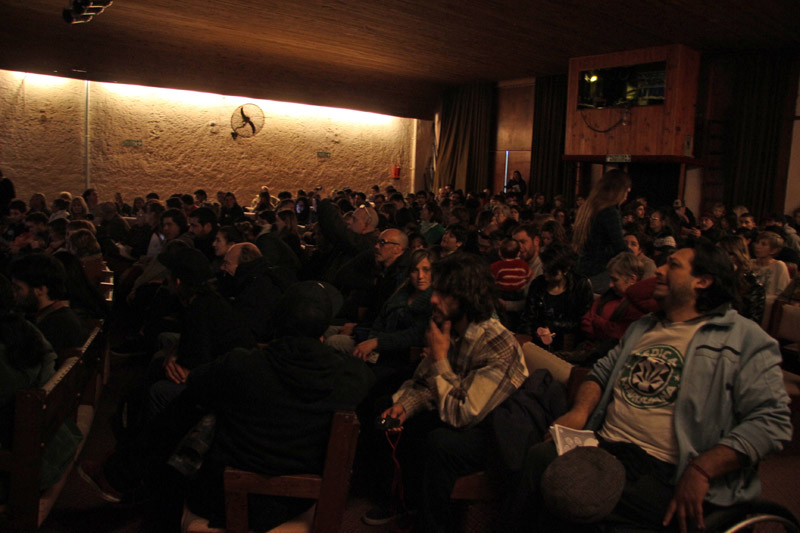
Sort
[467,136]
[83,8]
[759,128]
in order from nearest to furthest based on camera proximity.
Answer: [83,8] < [759,128] < [467,136]

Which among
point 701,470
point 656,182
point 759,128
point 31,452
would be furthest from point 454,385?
point 759,128

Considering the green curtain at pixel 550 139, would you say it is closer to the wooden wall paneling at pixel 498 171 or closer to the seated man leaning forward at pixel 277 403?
the wooden wall paneling at pixel 498 171

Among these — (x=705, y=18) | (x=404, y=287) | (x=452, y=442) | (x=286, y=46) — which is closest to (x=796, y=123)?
(x=705, y=18)

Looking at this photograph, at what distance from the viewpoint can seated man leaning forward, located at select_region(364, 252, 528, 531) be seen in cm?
240

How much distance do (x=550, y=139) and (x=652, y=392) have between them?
12279 mm

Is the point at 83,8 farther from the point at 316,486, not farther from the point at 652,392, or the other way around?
the point at 652,392

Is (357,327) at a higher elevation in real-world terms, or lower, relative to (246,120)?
lower

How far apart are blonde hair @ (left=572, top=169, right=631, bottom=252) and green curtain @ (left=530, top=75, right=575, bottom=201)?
9.19 meters

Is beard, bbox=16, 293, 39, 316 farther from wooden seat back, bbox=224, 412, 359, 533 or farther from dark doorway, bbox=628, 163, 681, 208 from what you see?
dark doorway, bbox=628, 163, 681, 208

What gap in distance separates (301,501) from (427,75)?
13030 mm

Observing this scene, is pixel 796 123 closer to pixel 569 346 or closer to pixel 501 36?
pixel 501 36

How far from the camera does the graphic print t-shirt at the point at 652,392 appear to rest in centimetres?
212

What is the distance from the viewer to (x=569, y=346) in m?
3.66

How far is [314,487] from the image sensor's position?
6.71 feet
